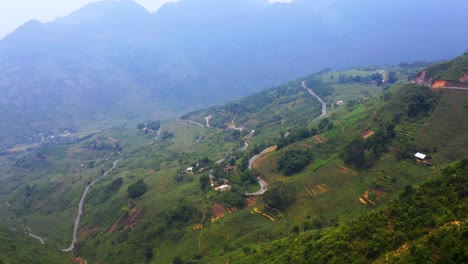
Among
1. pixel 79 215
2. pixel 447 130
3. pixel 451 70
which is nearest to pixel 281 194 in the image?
pixel 447 130

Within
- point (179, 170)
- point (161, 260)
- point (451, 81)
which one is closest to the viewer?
point (161, 260)

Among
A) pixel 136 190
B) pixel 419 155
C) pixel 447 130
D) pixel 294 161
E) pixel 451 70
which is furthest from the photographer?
pixel 136 190

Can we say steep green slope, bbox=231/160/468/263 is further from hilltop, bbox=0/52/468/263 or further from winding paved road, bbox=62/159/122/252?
winding paved road, bbox=62/159/122/252

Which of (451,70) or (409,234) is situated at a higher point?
(451,70)

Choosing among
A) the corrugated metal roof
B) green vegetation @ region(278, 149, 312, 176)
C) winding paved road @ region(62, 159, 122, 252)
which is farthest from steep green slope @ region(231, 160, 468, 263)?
winding paved road @ region(62, 159, 122, 252)

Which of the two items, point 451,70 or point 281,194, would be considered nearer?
point 281,194

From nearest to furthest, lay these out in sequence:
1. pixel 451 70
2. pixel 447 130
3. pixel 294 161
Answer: pixel 447 130, pixel 451 70, pixel 294 161

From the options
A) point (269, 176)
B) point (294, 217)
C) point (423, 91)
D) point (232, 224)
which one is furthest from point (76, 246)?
point (423, 91)

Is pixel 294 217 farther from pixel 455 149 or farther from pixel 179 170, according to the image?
pixel 179 170

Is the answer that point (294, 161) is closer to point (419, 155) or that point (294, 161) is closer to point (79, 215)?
point (419, 155)
